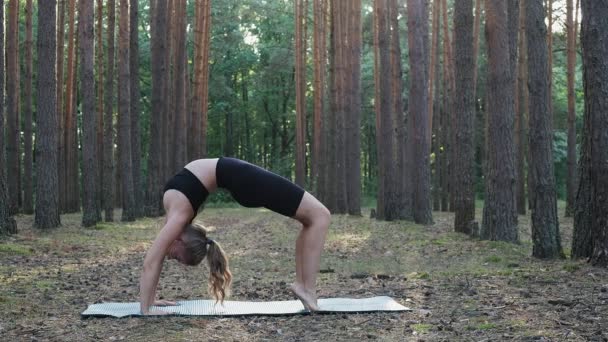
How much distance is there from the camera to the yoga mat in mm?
6955

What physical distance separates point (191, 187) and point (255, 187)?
0.58 m

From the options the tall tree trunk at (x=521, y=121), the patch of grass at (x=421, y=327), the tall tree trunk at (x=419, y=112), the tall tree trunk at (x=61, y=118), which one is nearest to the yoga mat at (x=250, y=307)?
the patch of grass at (x=421, y=327)

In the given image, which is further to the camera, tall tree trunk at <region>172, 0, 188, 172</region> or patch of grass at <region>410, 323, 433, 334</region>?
tall tree trunk at <region>172, 0, 188, 172</region>

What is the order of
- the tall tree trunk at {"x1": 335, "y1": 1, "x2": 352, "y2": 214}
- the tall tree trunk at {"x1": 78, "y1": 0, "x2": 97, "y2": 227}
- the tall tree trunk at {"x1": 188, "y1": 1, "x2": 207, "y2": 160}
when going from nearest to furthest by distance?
the tall tree trunk at {"x1": 78, "y1": 0, "x2": 97, "y2": 227}, the tall tree trunk at {"x1": 335, "y1": 1, "x2": 352, "y2": 214}, the tall tree trunk at {"x1": 188, "y1": 1, "x2": 207, "y2": 160}

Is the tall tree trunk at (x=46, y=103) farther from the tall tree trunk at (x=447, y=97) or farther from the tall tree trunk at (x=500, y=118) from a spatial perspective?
the tall tree trunk at (x=447, y=97)

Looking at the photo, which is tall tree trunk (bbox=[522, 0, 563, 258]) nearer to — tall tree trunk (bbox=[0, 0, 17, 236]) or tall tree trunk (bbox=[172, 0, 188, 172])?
tall tree trunk (bbox=[0, 0, 17, 236])

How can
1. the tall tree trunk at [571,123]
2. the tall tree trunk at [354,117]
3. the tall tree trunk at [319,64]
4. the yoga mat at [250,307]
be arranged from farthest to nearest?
the tall tree trunk at [319,64], the tall tree trunk at [354,117], the tall tree trunk at [571,123], the yoga mat at [250,307]

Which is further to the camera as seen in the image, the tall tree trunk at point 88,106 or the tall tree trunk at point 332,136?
the tall tree trunk at point 332,136

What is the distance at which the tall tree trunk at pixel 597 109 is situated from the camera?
9.04 m

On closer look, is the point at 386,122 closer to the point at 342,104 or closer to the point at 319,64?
the point at 342,104

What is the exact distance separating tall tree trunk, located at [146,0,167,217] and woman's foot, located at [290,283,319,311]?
1835 centimetres

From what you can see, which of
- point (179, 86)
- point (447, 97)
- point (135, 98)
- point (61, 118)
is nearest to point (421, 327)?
point (135, 98)

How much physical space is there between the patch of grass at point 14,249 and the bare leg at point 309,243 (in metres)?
6.59

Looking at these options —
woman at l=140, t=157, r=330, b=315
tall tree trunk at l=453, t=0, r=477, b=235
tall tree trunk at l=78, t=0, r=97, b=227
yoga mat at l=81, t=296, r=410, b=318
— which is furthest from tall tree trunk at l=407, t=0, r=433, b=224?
woman at l=140, t=157, r=330, b=315
